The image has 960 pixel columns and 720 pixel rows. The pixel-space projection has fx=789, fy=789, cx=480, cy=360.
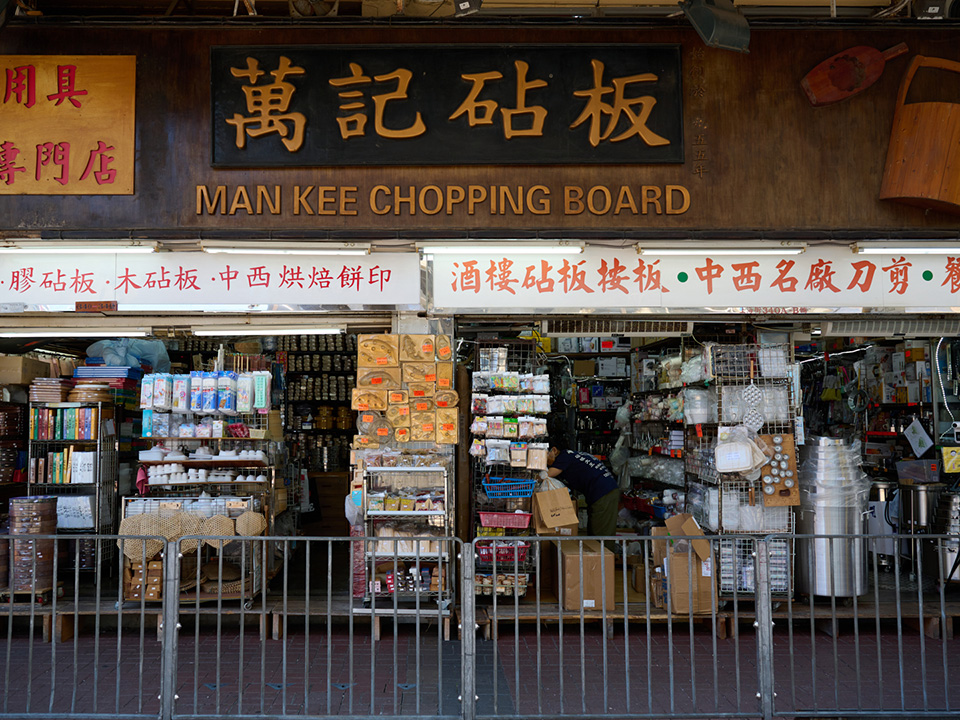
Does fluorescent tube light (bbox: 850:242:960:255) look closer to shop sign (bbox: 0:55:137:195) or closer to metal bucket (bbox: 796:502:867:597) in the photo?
metal bucket (bbox: 796:502:867:597)

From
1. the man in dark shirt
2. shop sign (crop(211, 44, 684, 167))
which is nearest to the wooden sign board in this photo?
the man in dark shirt

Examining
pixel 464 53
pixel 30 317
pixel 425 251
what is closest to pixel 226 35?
pixel 464 53

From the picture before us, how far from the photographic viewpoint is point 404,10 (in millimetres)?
6797

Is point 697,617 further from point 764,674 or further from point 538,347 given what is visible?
point 538,347

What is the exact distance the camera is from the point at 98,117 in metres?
6.55

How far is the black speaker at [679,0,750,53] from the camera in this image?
228 inches

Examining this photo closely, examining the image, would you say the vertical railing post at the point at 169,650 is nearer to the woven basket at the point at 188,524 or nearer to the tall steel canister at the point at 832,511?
the woven basket at the point at 188,524

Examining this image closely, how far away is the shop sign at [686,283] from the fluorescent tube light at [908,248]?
0.11 meters

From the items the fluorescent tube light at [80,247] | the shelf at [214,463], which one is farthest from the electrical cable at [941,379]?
the fluorescent tube light at [80,247]

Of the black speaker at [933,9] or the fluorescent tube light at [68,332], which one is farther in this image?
the fluorescent tube light at [68,332]

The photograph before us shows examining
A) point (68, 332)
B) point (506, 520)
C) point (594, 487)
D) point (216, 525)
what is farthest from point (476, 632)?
point (68, 332)

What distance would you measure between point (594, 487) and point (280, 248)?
4475 mm

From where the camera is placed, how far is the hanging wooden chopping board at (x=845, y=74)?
21.6 feet

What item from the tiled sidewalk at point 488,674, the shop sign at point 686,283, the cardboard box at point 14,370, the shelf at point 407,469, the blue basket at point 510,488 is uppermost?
the shop sign at point 686,283
